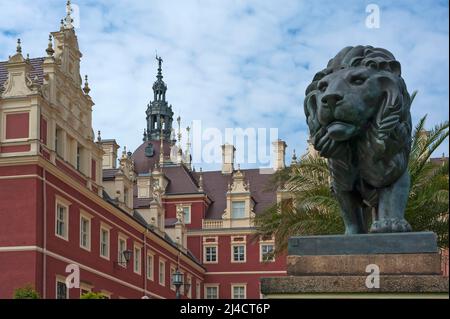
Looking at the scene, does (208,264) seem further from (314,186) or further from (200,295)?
(314,186)

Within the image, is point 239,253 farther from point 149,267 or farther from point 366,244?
point 366,244

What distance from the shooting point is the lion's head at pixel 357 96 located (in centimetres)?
681

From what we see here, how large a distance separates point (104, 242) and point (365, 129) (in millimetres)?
30969

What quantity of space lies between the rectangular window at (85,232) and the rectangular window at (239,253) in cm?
2374

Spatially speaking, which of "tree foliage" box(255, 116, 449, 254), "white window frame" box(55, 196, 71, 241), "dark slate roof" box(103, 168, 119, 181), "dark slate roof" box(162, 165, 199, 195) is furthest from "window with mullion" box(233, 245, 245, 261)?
"tree foliage" box(255, 116, 449, 254)

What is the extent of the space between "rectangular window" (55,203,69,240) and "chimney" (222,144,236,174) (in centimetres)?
3371

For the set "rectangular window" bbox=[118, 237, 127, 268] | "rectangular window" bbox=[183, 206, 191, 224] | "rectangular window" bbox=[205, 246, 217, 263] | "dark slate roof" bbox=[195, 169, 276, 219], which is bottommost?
"rectangular window" bbox=[118, 237, 127, 268]

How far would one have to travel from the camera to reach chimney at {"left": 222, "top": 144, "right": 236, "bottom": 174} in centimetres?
6525

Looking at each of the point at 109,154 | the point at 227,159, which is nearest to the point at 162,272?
the point at 109,154

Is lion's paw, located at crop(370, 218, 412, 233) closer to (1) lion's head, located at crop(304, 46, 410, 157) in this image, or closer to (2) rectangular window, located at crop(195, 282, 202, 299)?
(1) lion's head, located at crop(304, 46, 410, 157)

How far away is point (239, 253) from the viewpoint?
2253 inches

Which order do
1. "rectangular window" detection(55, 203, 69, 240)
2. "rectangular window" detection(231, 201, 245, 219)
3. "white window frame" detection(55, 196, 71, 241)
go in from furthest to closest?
"rectangular window" detection(231, 201, 245, 219), "rectangular window" detection(55, 203, 69, 240), "white window frame" detection(55, 196, 71, 241)

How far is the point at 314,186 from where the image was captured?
21031 millimetres

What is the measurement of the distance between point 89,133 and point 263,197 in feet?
88.5
